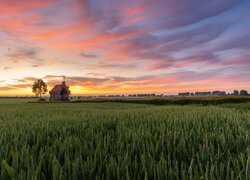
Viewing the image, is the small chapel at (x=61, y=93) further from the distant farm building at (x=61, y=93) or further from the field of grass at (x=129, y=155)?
the field of grass at (x=129, y=155)

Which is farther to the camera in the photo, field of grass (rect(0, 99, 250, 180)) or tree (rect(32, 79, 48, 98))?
tree (rect(32, 79, 48, 98))

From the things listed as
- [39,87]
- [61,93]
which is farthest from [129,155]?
[39,87]

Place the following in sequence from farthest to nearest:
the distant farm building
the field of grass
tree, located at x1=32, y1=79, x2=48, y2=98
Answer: tree, located at x1=32, y1=79, x2=48, y2=98 < the distant farm building < the field of grass

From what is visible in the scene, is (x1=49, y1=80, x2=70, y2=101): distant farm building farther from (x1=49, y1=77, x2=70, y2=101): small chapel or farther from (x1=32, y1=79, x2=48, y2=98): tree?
(x1=32, y1=79, x2=48, y2=98): tree

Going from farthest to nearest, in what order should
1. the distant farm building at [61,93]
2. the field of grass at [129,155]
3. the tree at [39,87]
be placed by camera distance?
the tree at [39,87]
the distant farm building at [61,93]
the field of grass at [129,155]

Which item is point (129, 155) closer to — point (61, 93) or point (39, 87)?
point (61, 93)

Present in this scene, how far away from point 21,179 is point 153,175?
0.97 metres

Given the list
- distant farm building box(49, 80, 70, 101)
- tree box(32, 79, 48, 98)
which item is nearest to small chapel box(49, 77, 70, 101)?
distant farm building box(49, 80, 70, 101)

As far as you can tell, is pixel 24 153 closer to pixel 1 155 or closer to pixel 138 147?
pixel 1 155

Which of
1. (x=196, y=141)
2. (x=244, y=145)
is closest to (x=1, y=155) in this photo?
(x=196, y=141)

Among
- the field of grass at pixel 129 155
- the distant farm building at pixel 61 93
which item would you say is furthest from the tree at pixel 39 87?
Result: the field of grass at pixel 129 155

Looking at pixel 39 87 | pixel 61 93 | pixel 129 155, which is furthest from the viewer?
pixel 39 87

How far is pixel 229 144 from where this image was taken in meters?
2.94

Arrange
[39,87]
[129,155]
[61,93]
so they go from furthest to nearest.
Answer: [39,87] → [61,93] → [129,155]
